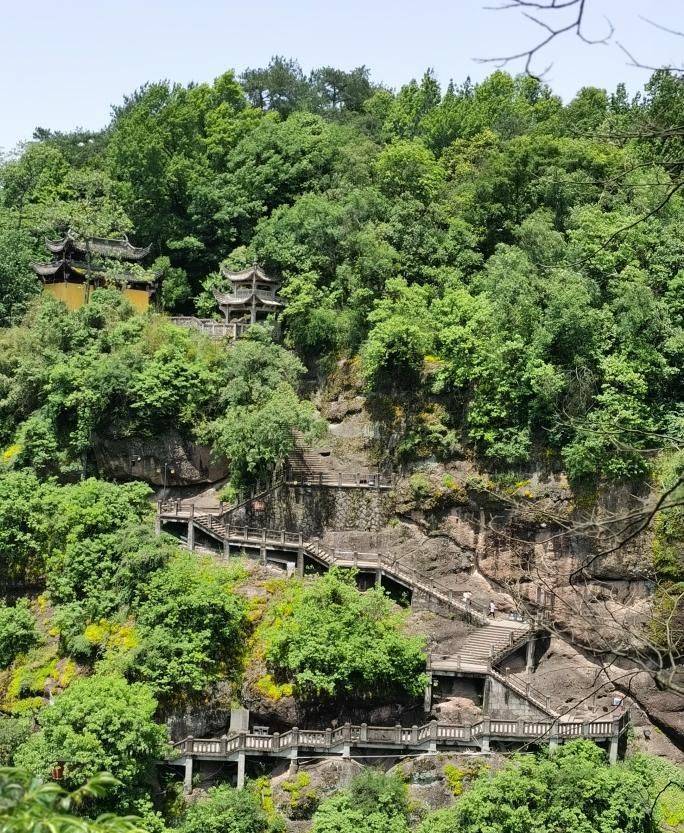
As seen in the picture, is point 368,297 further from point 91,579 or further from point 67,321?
point 91,579

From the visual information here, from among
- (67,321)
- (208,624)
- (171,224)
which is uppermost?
(171,224)

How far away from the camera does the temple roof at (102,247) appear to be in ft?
144

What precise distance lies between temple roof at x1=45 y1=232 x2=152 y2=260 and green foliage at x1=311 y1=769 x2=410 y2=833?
24.2 metres

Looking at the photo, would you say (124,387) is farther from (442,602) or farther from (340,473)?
(442,602)

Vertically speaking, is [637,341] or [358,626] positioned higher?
[637,341]

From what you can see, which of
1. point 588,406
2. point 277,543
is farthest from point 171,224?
point 588,406

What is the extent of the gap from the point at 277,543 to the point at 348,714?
20.9ft

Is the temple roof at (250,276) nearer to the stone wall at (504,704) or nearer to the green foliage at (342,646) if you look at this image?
the green foliage at (342,646)

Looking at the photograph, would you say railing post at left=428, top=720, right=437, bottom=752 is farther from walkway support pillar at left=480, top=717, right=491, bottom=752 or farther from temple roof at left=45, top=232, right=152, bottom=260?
temple roof at left=45, top=232, right=152, bottom=260

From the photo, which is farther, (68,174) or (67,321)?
(68,174)

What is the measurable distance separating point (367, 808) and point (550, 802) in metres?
4.44

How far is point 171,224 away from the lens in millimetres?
48781

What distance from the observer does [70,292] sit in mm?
44000

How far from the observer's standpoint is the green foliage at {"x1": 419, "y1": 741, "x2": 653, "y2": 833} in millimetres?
26625
